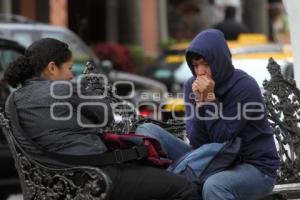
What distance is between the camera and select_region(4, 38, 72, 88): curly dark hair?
490cm

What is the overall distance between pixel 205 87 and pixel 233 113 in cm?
22

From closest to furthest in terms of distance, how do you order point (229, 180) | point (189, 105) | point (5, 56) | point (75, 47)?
point (229, 180) → point (189, 105) → point (5, 56) → point (75, 47)

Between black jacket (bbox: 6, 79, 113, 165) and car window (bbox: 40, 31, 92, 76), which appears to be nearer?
black jacket (bbox: 6, 79, 113, 165)

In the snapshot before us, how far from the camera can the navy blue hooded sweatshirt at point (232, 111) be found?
16.4 feet

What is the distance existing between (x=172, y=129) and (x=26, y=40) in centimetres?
662

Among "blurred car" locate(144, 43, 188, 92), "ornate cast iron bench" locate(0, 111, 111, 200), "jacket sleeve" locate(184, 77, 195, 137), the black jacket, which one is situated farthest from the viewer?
"blurred car" locate(144, 43, 188, 92)

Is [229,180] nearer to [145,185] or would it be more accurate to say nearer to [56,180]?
[145,185]

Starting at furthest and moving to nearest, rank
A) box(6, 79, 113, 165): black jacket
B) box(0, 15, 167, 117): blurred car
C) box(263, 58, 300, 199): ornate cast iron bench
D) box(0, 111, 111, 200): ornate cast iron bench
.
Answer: box(0, 15, 167, 117): blurred car < box(263, 58, 300, 199): ornate cast iron bench < box(6, 79, 113, 165): black jacket < box(0, 111, 111, 200): ornate cast iron bench

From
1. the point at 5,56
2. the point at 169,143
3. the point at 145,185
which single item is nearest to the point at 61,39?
the point at 5,56

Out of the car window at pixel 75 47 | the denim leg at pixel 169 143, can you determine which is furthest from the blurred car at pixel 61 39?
the denim leg at pixel 169 143

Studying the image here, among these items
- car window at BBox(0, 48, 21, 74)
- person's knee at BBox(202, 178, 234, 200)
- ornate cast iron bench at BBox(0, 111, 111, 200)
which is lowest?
person's knee at BBox(202, 178, 234, 200)

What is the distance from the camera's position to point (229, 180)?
16.0ft

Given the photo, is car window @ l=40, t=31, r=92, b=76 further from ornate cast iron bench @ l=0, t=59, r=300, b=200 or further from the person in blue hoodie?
the person in blue hoodie

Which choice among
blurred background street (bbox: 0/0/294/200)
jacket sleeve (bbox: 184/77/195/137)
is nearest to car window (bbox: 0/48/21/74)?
blurred background street (bbox: 0/0/294/200)
